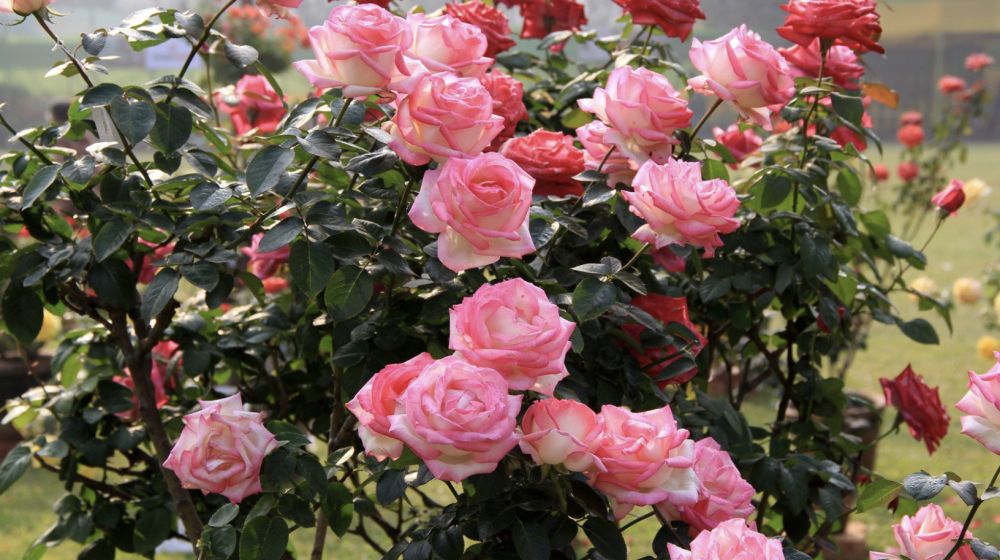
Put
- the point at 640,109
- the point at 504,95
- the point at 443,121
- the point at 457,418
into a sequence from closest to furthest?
the point at 457,418 < the point at 443,121 < the point at 640,109 < the point at 504,95

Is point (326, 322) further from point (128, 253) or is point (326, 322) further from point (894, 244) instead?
point (894, 244)

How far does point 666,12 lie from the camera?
1.00 metres

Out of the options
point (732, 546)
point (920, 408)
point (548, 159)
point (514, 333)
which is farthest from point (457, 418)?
point (920, 408)

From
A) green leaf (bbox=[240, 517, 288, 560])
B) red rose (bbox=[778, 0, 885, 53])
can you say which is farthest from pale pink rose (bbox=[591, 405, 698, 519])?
red rose (bbox=[778, 0, 885, 53])

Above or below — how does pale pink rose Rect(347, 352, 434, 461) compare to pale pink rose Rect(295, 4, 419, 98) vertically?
below

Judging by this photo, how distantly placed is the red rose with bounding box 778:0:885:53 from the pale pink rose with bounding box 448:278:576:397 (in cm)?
57

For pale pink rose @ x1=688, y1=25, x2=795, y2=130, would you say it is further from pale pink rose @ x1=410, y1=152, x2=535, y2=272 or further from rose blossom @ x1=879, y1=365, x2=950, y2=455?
rose blossom @ x1=879, y1=365, x2=950, y2=455

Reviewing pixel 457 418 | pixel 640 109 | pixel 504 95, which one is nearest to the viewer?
pixel 457 418

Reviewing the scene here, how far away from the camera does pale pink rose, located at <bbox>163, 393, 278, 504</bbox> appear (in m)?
0.71

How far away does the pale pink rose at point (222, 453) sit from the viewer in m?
0.71

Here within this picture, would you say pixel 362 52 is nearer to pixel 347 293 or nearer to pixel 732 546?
pixel 347 293

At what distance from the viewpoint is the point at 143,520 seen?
3.59 ft

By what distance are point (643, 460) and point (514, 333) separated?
0.13m

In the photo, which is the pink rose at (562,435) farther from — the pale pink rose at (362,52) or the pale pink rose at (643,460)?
the pale pink rose at (362,52)
